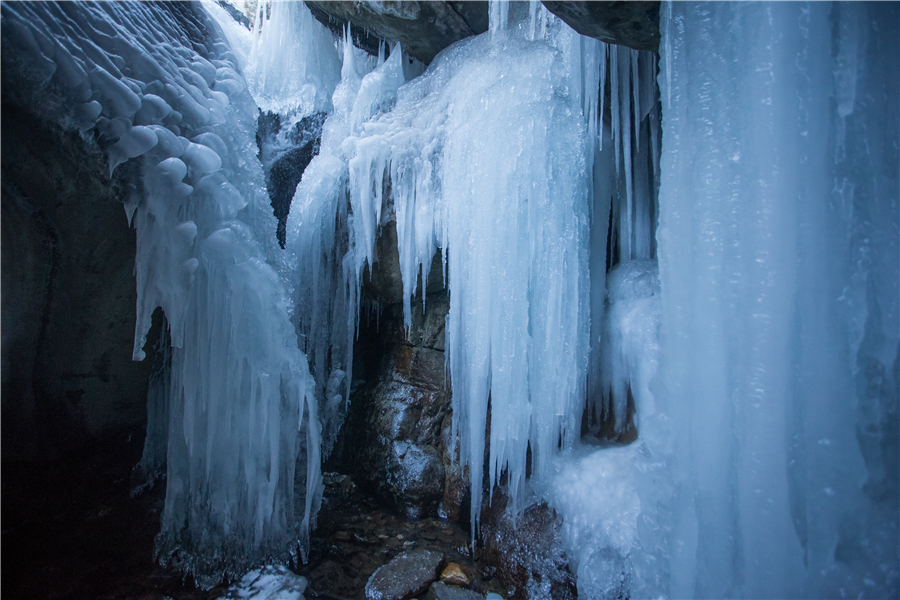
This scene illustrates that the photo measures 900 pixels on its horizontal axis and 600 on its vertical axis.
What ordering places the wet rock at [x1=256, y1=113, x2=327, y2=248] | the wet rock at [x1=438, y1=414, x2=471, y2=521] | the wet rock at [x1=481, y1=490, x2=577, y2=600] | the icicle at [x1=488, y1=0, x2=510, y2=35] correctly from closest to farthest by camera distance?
the wet rock at [x1=481, y1=490, x2=577, y2=600], the icicle at [x1=488, y1=0, x2=510, y2=35], the wet rock at [x1=438, y1=414, x2=471, y2=521], the wet rock at [x1=256, y1=113, x2=327, y2=248]

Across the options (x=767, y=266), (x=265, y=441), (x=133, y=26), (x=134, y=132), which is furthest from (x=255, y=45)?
(x=767, y=266)

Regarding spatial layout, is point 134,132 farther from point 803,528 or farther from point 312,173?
point 803,528

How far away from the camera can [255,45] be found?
5.00 meters

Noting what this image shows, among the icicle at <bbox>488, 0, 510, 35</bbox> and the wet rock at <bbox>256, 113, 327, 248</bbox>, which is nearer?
the icicle at <bbox>488, 0, 510, 35</bbox>

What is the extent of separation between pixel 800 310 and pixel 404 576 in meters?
2.91

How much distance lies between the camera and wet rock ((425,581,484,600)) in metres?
2.66

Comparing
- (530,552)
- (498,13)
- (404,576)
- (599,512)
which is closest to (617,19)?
(498,13)

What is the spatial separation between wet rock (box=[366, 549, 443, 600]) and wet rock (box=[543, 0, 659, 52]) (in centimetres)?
366

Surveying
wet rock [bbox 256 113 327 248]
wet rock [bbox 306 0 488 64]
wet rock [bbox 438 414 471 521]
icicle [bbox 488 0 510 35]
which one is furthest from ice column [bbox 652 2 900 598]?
wet rock [bbox 256 113 327 248]

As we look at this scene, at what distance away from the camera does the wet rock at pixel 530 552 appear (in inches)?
102

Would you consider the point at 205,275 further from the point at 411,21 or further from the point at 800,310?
the point at 800,310

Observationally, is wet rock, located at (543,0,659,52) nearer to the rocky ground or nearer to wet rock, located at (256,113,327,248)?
the rocky ground

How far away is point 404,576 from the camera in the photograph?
2840mm

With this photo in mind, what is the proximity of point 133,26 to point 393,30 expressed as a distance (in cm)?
237
